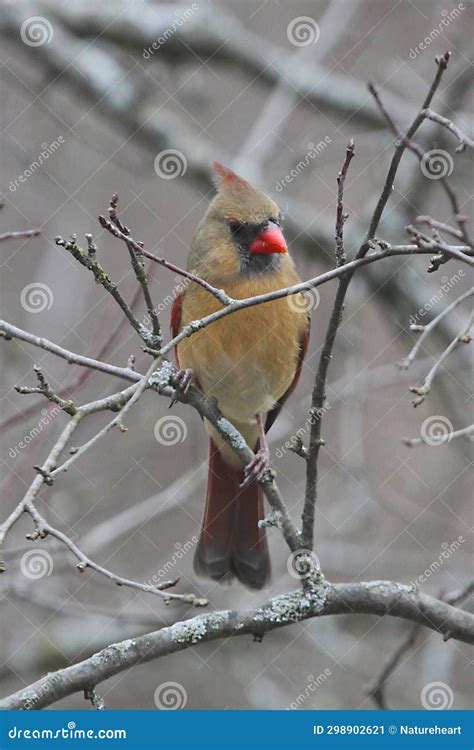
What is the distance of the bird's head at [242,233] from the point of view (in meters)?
3.94

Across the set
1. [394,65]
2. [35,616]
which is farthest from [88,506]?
[394,65]

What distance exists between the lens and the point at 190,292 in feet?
13.2

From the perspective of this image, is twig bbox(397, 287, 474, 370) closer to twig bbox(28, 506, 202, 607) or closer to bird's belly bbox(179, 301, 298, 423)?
twig bbox(28, 506, 202, 607)

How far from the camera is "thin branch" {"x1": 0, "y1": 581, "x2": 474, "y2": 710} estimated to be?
272cm

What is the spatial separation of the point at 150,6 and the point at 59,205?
1228 mm

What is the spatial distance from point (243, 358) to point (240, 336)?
0.33ft

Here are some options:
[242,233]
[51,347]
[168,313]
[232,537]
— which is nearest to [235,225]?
[242,233]

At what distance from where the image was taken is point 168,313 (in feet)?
18.1

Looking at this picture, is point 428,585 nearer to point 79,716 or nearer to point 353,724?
point 353,724

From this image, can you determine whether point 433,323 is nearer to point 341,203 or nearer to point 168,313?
point 341,203

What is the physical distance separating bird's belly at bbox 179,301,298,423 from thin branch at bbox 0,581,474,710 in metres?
1.26

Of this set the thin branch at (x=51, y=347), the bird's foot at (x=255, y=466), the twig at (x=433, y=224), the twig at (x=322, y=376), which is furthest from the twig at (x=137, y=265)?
the bird's foot at (x=255, y=466)

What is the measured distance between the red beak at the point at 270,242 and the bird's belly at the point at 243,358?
225mm

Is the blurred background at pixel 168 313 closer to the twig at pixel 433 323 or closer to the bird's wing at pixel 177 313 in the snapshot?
the bird's wing at pixel 177 313
